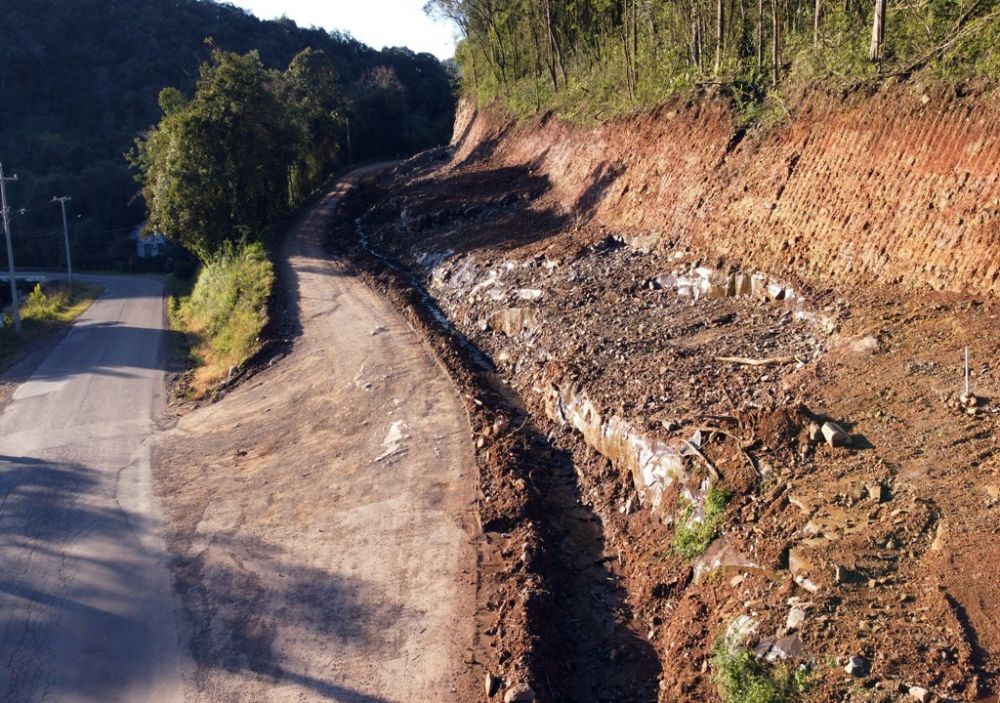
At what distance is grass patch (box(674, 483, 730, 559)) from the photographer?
894cm

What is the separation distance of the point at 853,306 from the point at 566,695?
677 centimetres

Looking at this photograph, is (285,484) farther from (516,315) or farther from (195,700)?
(516,315)

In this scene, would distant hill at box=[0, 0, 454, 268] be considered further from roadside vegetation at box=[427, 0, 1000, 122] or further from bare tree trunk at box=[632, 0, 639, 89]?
bare tree trunk at box=[632, 0, 639, 89]

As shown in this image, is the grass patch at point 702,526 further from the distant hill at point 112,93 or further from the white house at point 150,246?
the white house at point 150,246

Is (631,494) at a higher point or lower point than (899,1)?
lower

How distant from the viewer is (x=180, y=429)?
1702cm

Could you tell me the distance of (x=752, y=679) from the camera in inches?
273

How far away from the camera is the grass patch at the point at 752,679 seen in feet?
21.8

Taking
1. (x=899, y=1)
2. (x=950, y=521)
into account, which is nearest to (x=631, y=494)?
(x=950, y=521)

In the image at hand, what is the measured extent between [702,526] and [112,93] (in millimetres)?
86791

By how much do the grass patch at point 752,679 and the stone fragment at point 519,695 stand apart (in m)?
1.65

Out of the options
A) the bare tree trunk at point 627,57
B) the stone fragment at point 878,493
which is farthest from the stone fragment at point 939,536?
the bare tree trunk at point 627,57

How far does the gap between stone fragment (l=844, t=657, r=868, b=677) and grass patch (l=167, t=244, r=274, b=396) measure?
636 inches

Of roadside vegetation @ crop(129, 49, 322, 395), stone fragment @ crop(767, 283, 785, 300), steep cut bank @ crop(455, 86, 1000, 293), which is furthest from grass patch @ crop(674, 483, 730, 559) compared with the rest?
roadside vegetation @ crop(129, 49, 322, 395)
